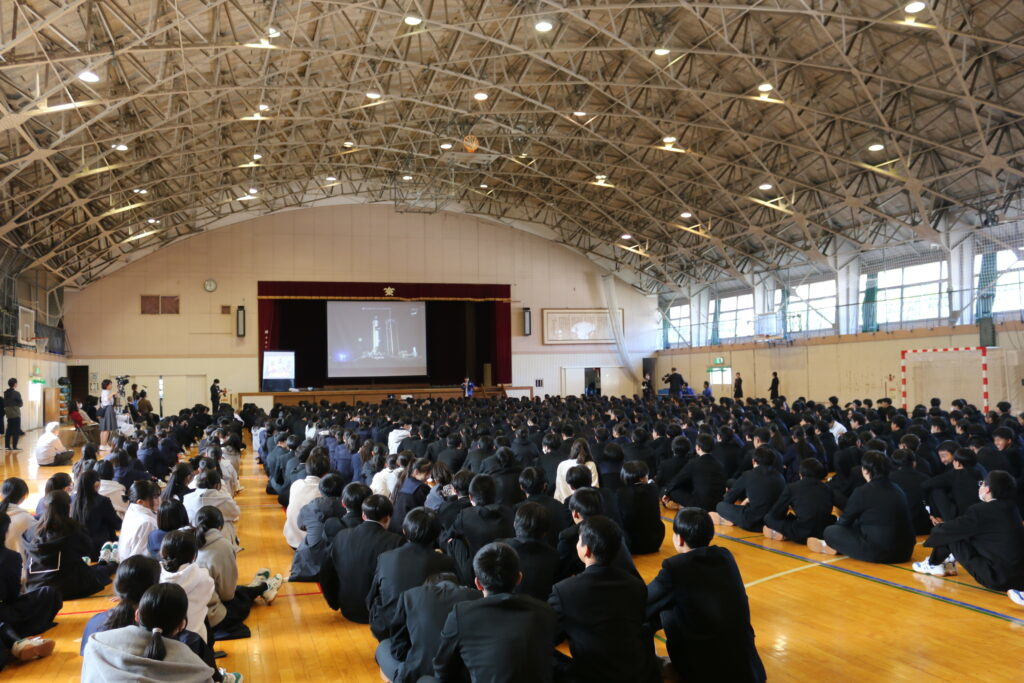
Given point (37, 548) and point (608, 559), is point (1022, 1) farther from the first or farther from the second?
point (37, 548)

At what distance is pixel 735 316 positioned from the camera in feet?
106

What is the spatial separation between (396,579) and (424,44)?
16.8 m

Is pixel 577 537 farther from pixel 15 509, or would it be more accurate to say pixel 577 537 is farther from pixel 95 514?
pixel 95 514

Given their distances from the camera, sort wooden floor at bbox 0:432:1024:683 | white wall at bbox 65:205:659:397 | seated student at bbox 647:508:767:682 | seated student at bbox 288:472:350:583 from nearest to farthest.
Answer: seated student at bbox 647:508:767:682 → wooden floor at bbox 0:432:1024:683 → seated student at bbox 288:472:350:583 → white wall at bbox 65:205:659:397

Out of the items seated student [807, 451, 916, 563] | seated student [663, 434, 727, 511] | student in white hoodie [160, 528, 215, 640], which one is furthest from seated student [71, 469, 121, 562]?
seated student [807, 451, 916, 563]

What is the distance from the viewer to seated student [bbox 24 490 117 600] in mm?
5332

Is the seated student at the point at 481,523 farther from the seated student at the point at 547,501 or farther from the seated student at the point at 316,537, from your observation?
the seated student at the point at 316,537

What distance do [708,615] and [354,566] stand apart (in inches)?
95.0

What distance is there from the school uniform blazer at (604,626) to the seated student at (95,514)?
15.2ft

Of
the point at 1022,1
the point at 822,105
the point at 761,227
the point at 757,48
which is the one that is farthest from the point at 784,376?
the point at 1022,1

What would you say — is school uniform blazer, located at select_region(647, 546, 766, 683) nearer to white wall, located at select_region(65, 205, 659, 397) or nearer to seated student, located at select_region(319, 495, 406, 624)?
seated student, located at select_region(319, 495, 406, 624)

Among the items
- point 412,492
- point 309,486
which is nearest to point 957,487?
point 412,492

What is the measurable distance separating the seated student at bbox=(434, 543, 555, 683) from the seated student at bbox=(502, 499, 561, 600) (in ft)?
2.28

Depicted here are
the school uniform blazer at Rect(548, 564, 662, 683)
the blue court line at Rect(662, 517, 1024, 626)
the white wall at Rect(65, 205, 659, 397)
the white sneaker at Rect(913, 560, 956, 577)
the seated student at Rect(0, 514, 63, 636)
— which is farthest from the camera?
the white wall at Rect(65, 205, 659, 397)
